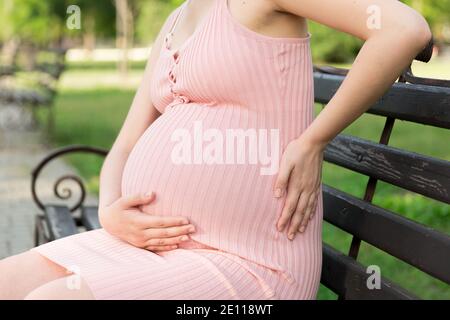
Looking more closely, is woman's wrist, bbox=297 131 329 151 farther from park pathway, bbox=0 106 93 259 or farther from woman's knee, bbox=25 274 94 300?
park pathway, bbox=0 106 93 259

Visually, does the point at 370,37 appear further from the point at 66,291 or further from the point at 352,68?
the point at 66,291

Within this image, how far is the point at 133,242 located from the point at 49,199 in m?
5.15

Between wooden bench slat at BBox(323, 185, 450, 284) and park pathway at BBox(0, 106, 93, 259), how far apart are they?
3029mm

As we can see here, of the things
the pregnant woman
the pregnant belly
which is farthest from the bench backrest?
the pregnant belly

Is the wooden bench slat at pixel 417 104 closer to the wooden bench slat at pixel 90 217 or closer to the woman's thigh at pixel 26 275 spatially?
the woman's thigh at pixel 26 275

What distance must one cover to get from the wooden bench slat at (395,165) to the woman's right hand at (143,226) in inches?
23.0

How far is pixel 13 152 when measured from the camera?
33.2ft

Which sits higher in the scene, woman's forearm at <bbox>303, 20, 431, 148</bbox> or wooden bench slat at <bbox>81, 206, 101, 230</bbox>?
woman's forearm at <bbox>303, 20, 431, 148</bbox>

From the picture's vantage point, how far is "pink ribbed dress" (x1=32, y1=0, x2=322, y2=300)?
2.02m

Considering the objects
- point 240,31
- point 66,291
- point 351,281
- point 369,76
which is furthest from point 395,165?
point 66,291

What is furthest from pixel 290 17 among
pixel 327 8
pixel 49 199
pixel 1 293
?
pixel 49 199

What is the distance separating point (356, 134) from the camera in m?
12.2
